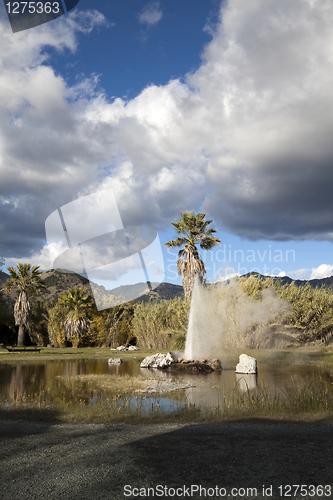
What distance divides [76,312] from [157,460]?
32020 millimetres

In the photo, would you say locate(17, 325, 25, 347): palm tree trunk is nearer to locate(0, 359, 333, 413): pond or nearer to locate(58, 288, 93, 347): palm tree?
locate(58, 288, 93, 347): palm tree

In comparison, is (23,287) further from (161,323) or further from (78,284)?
(78,284)

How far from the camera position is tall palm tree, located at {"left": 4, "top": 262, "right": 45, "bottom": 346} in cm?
3606

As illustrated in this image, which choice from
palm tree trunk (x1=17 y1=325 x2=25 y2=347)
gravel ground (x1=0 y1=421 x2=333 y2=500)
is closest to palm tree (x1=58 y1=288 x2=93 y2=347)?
palm tree trunk (x1=17 y1=325 x2=25 y2=347)

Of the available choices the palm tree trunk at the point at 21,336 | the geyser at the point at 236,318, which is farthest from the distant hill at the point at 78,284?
the palm tree trunk at the point at 21,336

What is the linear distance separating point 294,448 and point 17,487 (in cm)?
396

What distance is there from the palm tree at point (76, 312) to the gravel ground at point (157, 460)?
29.2m

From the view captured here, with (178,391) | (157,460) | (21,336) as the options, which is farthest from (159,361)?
(21,336)

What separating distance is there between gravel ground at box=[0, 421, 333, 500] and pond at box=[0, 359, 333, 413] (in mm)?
2411

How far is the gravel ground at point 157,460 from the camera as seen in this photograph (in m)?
4.13

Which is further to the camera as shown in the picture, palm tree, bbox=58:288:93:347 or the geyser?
palm tree, bbox=58:288:93:347

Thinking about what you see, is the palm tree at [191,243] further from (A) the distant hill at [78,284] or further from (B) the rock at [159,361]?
(B) the rock at [159,361]

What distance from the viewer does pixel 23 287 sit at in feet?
124

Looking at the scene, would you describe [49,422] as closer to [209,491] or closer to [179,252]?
[209,491]
